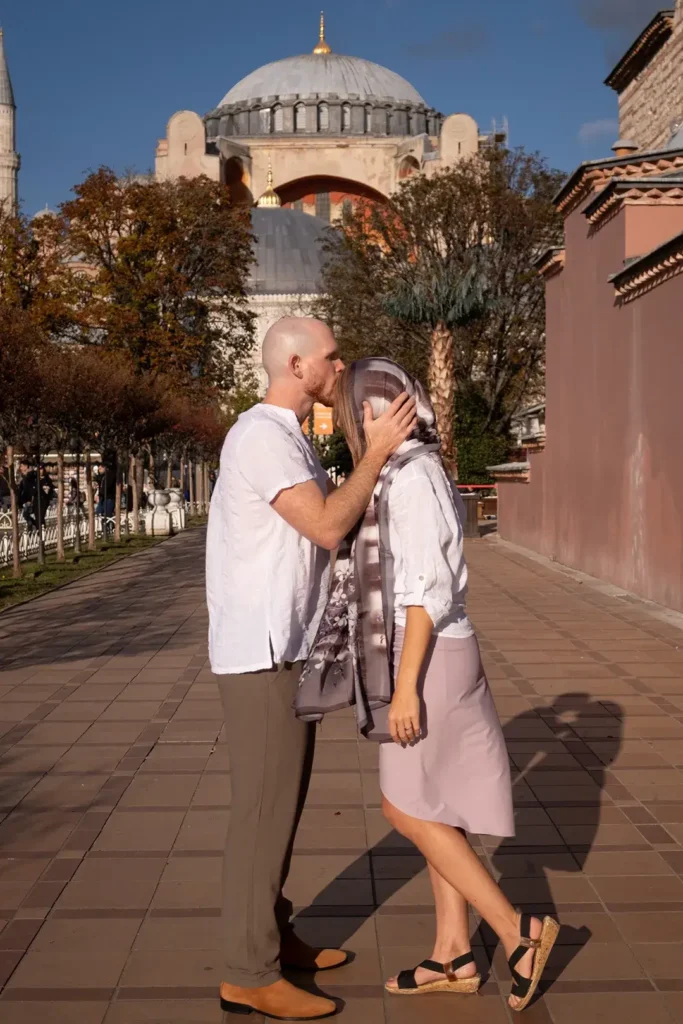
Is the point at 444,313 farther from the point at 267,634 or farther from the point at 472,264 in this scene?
the point at 267,634

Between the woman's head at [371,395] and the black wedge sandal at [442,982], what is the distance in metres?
1.38

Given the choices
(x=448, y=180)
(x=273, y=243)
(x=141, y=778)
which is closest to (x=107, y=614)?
(x=141, y=778)

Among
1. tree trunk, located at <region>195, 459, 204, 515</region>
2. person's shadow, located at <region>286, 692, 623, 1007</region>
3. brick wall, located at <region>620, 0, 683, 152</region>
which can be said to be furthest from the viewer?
tree trunk, located at <region>195, 459, 204, 515</region>

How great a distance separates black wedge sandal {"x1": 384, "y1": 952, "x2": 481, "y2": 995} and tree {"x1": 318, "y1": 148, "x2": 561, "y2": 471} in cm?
3166

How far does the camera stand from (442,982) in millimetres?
3559

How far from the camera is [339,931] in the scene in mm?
4043

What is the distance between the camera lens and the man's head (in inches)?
137

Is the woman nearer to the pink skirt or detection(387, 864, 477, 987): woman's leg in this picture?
the pink skirt

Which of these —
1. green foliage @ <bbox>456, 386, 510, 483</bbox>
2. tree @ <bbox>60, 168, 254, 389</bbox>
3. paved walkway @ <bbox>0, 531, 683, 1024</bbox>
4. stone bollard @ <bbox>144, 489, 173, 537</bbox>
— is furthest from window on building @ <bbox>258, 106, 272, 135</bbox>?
paved walkway @ <bbox>0, 531, 683, 1024</bbox>

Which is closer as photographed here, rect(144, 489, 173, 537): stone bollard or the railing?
the railing

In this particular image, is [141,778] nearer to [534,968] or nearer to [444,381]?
[534,968]

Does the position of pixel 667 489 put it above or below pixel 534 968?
above

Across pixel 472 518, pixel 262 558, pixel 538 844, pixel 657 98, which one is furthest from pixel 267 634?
pixel 657 98

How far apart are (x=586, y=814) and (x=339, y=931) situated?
5.15 ft
